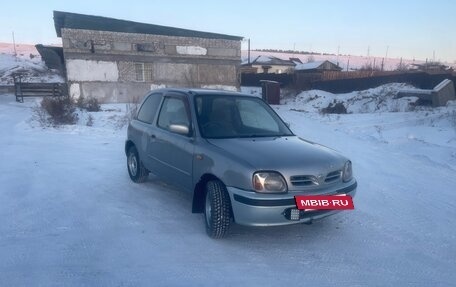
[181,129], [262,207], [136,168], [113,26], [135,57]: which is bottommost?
[136,168]

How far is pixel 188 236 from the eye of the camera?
13.9ft

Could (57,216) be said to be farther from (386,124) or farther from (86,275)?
(386,124)

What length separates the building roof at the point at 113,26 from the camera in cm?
2123

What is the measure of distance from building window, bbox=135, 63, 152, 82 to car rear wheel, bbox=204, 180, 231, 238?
20.6m

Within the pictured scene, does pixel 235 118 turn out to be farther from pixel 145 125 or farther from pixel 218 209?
pixel 145 125

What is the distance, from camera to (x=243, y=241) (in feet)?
13.6

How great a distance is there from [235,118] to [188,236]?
1.69 meters

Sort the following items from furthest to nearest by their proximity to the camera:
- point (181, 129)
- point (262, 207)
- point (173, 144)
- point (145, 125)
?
point (145, 125), point (173, 144), point (181, 129), point (262, 207)

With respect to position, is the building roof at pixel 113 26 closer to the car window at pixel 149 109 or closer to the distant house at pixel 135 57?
the distant house at pixel 135 57

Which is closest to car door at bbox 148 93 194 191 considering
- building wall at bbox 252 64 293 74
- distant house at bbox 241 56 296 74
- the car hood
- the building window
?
the car hood

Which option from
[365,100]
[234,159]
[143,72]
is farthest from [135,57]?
[234,159]

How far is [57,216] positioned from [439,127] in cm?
1088

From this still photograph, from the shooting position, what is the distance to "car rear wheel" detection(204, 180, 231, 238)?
3961 millimetres

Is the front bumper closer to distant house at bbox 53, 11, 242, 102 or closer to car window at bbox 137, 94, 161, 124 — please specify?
car window at bbox 137, 94, 161, 124
